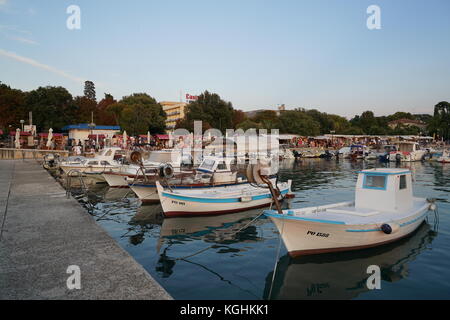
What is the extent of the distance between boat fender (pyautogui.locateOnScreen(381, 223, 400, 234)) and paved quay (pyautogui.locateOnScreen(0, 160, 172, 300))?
745 centimetres

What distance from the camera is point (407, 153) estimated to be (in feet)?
177

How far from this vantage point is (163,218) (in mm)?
16172

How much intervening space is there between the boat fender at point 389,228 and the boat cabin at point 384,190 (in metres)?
1.42

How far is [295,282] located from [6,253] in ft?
23.4

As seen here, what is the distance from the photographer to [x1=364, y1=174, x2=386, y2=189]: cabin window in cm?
1196

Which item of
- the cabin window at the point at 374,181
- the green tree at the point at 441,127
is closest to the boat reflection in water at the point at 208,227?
the cabin window at the point at 374,181

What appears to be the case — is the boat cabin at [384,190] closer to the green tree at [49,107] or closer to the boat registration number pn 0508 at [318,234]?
the boat registration number pn 0508 at [318,234]

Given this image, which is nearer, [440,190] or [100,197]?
[100,197]

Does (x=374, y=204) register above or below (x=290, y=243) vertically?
above

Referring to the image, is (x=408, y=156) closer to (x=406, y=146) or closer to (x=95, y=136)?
(x=406, y=146)

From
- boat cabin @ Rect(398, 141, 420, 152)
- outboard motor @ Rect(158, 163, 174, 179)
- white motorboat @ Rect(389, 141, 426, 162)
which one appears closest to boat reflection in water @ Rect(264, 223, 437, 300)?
outboard motor @ Rect(158, 163, 174, 179)
